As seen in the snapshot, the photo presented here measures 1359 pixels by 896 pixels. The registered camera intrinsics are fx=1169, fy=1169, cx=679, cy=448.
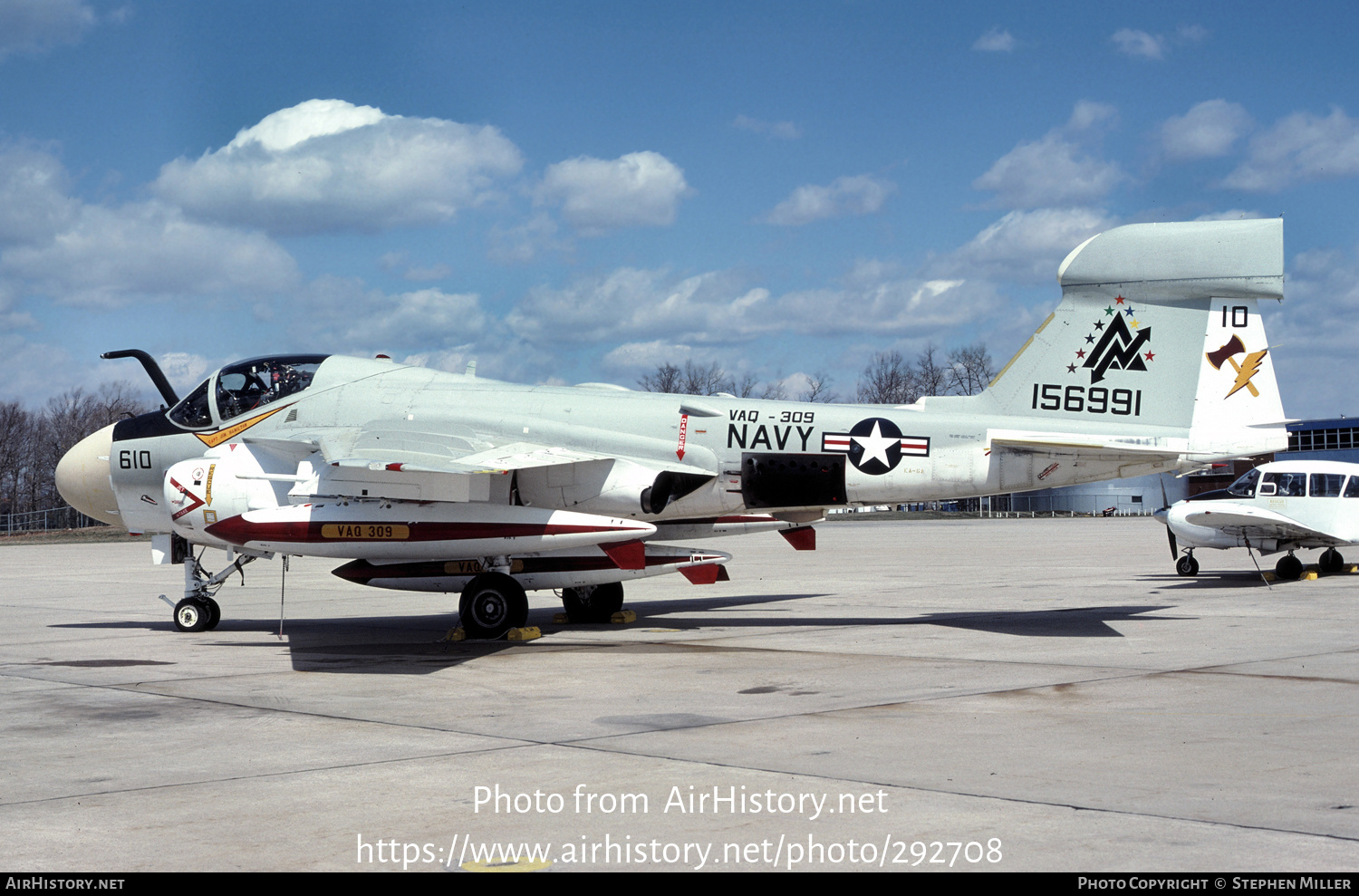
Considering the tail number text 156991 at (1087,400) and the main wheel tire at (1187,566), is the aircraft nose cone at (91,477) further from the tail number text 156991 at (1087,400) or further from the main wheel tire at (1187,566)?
the main wheel tire at (1187,566)

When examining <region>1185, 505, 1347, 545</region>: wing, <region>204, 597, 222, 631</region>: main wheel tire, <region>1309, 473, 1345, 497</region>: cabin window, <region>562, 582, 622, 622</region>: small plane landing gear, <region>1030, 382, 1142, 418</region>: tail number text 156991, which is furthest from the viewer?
<region>1309, 473, 1345, 497</region>: cabin window

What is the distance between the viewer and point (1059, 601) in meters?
18.0

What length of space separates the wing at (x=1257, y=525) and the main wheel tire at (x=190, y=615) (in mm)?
16660

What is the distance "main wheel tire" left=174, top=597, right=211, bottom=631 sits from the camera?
1560 cm

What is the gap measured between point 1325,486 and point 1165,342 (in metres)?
9.82

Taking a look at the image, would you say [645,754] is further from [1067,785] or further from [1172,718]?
[1172,718]

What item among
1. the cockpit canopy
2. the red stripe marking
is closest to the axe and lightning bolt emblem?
the red stripe marking

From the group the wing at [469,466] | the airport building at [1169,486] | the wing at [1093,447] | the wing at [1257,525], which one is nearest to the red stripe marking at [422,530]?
the wing at [469,466]

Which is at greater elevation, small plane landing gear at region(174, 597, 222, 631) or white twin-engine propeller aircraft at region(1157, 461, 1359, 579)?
white twin-engine propeller aircraft at region(1157, 461, 1359, 579)

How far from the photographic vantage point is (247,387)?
50.3 ft

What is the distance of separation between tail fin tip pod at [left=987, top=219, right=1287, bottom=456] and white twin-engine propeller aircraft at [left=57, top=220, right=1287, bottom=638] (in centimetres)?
2

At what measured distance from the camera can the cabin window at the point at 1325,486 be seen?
20.8 meters

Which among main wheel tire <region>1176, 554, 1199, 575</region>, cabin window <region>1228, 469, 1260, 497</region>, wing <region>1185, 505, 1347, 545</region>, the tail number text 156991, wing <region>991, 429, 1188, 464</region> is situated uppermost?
the tail number text 156991

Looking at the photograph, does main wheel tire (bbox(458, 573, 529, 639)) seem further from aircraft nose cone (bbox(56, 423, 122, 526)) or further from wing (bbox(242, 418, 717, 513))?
aircraft nose cone (bbox(56, 423, 122, 526))
